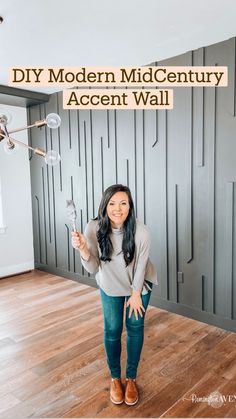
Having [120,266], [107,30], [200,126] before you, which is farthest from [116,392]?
[107,30]

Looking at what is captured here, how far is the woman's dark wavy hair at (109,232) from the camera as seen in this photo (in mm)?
1808

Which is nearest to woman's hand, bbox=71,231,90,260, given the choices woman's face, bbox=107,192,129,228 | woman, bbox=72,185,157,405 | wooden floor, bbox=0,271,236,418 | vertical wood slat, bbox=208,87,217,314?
woman, bbox=72,185,157,405

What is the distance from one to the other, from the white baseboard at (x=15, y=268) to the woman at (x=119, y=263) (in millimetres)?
3067

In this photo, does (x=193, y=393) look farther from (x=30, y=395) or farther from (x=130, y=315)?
(x=30, y=395)

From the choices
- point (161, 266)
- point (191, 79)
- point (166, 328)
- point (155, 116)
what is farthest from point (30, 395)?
point (191, 79)

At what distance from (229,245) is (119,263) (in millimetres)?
1307

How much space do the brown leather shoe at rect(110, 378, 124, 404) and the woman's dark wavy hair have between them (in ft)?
2.53

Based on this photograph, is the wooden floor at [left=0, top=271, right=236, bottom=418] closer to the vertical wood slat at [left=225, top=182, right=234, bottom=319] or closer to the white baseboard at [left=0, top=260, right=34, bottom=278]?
the vertical wood slat at [left=225, top=182, right=234, bottom=319]

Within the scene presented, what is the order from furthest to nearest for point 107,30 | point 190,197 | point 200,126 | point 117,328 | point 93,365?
point 190,197
point 200,126
point 107,30
point 93,365
point 117,328

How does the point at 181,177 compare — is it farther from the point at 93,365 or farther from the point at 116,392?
the point at 116,392

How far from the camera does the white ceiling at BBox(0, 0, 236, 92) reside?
2.15m

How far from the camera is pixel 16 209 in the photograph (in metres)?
4.70

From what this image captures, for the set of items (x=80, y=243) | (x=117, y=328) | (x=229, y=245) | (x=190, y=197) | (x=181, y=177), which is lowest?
(x=117, y=328)

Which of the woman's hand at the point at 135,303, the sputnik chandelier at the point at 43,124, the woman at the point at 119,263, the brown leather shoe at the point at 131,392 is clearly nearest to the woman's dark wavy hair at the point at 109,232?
the woman at the point at 119,263
